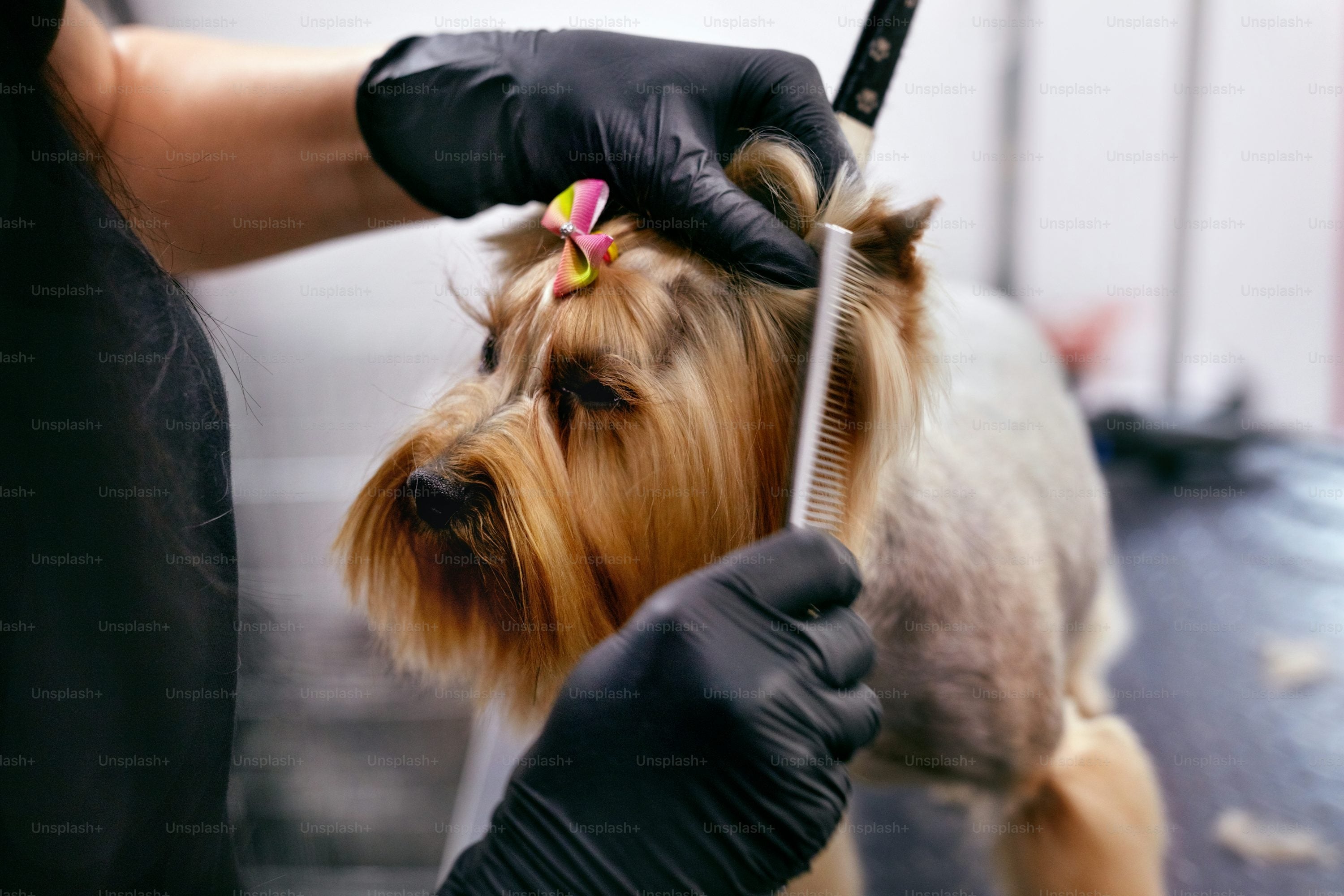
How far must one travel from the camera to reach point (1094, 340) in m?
1.25

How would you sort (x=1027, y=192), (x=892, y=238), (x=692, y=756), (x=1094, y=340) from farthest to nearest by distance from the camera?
(x=1094, y=340), (x=1027, y=192), (x=892, y=238), (x=692, y=756)

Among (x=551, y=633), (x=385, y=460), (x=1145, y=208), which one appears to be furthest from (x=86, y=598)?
(x=1145, y=208)

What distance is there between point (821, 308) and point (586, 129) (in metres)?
0.41

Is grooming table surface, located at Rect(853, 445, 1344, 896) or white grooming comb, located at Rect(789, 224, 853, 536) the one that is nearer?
white grooming comb, located at Rect(789, 224, 853, 536)

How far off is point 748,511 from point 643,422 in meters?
0.16

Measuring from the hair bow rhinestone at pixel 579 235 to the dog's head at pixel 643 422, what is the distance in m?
0.02

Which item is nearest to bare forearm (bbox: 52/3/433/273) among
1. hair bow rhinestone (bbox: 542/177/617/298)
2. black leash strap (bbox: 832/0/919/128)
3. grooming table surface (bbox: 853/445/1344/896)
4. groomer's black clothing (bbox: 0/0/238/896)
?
groomer's black clothing (bbox: 0/0/238/896)

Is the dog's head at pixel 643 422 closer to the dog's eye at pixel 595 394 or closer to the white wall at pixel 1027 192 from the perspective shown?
the dog's eye at pixel 595 394

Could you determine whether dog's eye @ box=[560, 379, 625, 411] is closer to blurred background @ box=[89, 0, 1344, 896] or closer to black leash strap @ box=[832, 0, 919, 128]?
blurred background @ box=[89, 0, 1344, 896]

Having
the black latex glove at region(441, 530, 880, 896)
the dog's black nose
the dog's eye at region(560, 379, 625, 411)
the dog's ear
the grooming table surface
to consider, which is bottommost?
the grooming table surface

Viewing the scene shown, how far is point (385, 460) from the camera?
0.95 meters

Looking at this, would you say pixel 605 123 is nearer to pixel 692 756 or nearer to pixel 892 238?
pixel 892 238

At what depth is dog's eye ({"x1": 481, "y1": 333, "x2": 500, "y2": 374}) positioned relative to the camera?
0.96 metres

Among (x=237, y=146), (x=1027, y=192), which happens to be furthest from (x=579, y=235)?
(x=1027, y=192)
